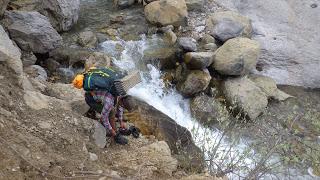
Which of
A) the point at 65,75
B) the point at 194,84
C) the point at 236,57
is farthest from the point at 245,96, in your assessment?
the point at 65,75

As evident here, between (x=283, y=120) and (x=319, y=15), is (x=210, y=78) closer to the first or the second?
(x=283, y=120)

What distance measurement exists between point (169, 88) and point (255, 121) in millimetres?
1715

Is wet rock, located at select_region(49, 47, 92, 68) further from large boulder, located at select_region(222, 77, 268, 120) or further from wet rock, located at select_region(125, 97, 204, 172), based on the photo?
large boulder, located at select_region(222, 77, 268, 120)

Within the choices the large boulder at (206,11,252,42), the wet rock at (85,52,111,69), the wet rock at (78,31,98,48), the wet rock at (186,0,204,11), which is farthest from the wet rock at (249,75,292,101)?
the wet rock at (78,31,98,48)

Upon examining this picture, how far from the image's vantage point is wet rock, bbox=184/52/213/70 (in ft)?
28.3

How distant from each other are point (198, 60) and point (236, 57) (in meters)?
0.81

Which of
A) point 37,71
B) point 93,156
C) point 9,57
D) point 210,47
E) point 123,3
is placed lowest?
point 210,47

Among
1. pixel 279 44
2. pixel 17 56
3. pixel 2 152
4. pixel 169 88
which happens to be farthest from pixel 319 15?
pixel 2 152

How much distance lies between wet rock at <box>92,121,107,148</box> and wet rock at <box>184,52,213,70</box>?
3352mm

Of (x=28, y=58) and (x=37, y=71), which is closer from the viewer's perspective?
(x=37, y=71)

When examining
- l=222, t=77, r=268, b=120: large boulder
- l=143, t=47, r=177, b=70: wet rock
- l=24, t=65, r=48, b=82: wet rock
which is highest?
l=24, t=65, r=48, b=82: wet rock

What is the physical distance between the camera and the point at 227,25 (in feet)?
32.8

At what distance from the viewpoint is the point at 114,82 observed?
5336 mm

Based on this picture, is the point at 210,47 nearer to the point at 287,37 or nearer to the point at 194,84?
the point at 194,84
